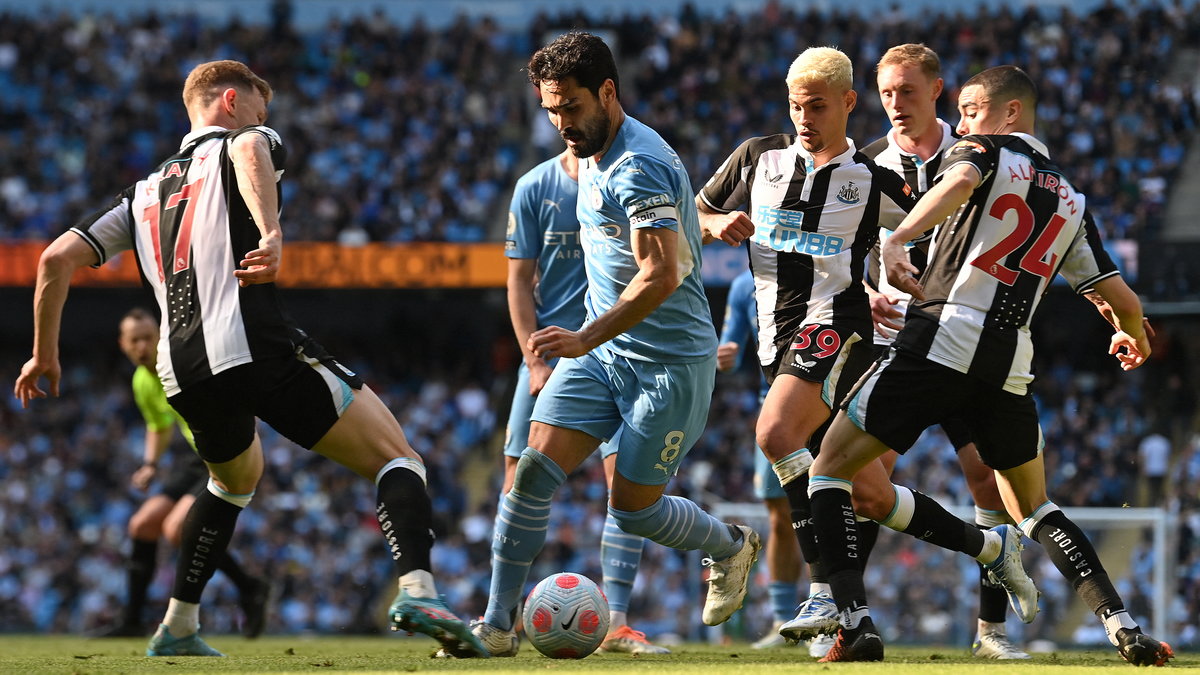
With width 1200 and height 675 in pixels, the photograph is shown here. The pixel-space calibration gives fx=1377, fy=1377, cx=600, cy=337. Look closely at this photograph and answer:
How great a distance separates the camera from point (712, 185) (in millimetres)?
6441

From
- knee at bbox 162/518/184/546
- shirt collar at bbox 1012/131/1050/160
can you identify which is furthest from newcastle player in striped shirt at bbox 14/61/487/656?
knee at bbox 162/518/184/546

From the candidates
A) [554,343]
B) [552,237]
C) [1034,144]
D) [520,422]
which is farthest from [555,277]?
[1034,144]

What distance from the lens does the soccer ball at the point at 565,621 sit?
557cm

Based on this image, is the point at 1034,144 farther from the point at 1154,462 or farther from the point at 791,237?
the point at 1154,462

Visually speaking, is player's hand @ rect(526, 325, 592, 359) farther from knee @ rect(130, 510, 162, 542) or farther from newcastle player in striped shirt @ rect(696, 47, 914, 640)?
knee @ rect(130, 510, 162, 542)

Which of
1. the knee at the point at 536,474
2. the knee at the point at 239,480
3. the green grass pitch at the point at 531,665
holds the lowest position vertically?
the green grass pitch at the point at 531,665

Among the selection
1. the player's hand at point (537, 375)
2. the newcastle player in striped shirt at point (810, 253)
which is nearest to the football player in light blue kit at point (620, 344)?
the newcastle player in striped shirt at point (810, 253)

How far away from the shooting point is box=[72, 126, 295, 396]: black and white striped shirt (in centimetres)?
538

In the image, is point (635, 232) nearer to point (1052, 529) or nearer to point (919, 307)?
point (919, 307)

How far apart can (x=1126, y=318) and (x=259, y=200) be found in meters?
3.53

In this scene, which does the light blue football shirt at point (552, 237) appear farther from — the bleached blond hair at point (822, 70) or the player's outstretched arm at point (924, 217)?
the player's outstretched arm at point (924, 217)

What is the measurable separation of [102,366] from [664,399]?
1844cm

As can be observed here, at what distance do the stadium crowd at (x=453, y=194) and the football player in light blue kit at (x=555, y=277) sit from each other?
6188 mm

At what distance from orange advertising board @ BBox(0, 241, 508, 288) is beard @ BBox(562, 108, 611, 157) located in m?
14.8
